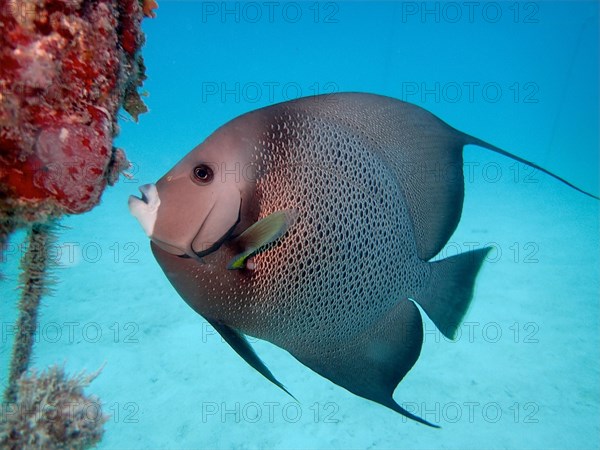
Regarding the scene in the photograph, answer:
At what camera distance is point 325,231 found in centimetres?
115

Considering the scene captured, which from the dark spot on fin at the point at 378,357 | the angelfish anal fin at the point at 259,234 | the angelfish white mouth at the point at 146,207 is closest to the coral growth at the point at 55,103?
the angelfish white mouth at the point at 146,207

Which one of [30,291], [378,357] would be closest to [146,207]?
[30,291]

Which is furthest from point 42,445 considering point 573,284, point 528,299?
point 573,284

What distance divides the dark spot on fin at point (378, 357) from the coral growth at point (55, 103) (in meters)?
0.86

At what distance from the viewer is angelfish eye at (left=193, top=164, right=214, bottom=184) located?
1.05 m

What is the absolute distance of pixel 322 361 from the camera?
1.32 meters

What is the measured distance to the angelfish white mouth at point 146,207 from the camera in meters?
0.99

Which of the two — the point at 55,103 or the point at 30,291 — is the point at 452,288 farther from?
the point at 30,291

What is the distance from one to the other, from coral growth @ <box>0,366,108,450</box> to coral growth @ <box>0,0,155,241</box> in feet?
1.64

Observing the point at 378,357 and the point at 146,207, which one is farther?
the point at 378,357

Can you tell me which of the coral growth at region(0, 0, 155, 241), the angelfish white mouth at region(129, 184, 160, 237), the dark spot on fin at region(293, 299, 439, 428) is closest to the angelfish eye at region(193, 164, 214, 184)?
the angelfish white mouth at region(129, 184, 160, 237)

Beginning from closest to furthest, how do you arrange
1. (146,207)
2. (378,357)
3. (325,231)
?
1. (146,207)
2. (325,231)
3. (378,357)

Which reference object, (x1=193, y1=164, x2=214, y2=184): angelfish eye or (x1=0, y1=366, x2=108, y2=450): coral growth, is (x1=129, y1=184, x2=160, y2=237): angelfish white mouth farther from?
(x1=0, y1=366, x2=108, y2=450): coral growth

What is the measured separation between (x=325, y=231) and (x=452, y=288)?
22.2 inches
